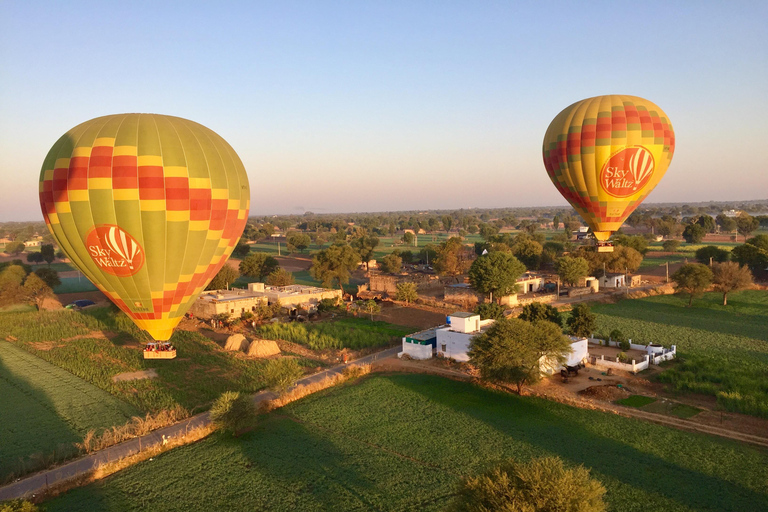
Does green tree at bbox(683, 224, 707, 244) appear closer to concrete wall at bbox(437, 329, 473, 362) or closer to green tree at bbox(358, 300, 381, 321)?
green tree at bbox(358, 300, 381, 321)

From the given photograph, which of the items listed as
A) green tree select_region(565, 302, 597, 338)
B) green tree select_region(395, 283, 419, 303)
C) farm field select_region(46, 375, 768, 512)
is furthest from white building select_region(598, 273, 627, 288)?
farm field select_region(46, 375, 768, 512)

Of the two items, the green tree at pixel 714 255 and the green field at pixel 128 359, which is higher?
the green tree at pixel 714 255

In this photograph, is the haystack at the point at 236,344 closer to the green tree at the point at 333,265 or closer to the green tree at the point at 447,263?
the green tree at the point at 333,265

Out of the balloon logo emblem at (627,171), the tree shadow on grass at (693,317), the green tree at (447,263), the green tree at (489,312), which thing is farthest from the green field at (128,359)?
the green tree at (447,263)

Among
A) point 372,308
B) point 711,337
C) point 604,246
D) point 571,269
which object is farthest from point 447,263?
point 711,337

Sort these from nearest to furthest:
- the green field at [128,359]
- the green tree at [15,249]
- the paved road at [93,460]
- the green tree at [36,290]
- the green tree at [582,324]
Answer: the paved road at [93,460]
the green field at [128,359]
the green tree at [582,324]
the green tree at [36,290]
the green tree at [15,249]

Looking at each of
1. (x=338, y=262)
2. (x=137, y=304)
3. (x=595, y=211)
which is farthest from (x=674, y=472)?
(x=338, y=262)

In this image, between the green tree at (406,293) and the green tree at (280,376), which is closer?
the green tree at (280,376)
